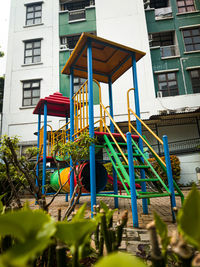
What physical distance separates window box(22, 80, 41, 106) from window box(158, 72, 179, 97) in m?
9.13

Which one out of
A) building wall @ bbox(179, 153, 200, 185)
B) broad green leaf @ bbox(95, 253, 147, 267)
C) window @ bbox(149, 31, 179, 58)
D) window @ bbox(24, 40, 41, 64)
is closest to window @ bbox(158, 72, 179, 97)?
window @ bbox(149, 31, 179, 58)

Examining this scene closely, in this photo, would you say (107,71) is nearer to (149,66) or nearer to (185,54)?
(149,66)

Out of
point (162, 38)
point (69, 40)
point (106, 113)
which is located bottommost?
point (106, 113)

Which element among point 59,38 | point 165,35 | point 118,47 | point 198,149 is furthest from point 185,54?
point 118,47

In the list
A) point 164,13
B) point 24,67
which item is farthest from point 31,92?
point 164,13

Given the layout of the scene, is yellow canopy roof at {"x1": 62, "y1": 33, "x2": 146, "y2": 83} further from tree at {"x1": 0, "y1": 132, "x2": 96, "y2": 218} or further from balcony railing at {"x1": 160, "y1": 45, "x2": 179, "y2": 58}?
balcony railing at {"x1": 160, "y1": 45, "x2": 179, "y2": 58}

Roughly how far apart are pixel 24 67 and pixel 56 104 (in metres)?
9.70

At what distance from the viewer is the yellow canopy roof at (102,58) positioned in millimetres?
4441

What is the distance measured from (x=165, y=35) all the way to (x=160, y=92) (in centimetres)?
598

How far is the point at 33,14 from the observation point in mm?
16578

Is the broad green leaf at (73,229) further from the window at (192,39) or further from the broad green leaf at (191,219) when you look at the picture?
the window at (192,39)

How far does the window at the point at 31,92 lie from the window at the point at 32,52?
192cm

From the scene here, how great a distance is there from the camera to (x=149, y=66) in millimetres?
14250

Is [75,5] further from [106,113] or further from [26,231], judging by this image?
[26,231]
